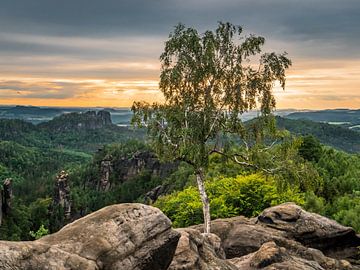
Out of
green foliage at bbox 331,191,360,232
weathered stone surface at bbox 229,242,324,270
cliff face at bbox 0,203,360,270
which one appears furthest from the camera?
green foliage at bbox 331,191,360,232

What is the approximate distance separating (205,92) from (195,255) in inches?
765

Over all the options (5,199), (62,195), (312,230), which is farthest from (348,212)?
(62,195)

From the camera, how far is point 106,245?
1536 cm

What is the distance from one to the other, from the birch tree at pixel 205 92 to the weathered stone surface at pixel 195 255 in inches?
530

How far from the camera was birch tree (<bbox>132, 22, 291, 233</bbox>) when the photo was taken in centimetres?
3522

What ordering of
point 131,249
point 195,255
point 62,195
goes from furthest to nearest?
point 62,195 < point 195,255 < point 131,249

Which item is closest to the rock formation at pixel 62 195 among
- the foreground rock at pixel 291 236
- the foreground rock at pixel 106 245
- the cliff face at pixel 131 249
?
the foreground rock at pixel 291 236

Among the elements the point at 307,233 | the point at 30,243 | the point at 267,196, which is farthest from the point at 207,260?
the point at 267,196

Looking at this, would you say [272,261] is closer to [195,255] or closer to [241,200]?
→ [195,255]

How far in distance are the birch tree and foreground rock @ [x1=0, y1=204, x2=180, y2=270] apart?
57.0ft

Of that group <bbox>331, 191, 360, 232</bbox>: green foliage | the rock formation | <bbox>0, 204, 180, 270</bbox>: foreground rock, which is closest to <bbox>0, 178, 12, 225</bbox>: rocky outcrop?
the rock formation

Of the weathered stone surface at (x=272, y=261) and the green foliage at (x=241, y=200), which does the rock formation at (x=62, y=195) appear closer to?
the green foliage at (x=241, y=200)

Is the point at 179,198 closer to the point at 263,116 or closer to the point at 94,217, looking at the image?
the point at 263,116

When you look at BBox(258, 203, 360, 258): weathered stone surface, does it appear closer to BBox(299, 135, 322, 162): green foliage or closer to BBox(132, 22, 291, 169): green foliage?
BBox(132, 22, 291, 169): green foliage
